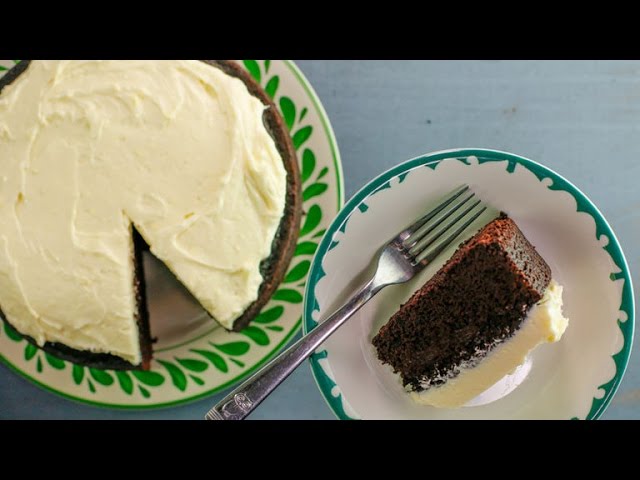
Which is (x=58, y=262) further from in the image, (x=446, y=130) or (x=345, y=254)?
(x=446, y=130)

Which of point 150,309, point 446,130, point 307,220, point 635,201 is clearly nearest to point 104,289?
point 150,309

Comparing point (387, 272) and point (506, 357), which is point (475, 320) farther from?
point (387, 272)

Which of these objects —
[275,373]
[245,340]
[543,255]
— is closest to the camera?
[275,373]

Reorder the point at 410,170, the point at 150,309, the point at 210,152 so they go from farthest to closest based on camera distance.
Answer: the point at 150,309, the point at 210,152, the point at 410,170

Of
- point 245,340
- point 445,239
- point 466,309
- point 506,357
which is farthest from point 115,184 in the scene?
point 506,357

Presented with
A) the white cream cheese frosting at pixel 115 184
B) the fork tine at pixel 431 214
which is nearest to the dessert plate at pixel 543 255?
the fork tine at pixel 431 214
